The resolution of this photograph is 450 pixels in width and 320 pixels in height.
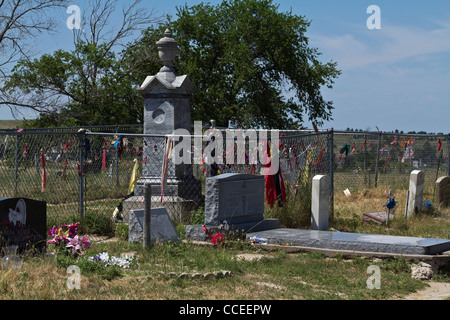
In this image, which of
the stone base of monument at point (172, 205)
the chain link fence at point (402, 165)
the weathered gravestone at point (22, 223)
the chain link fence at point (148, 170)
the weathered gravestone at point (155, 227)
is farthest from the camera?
the chain link fence at point (402, 165)

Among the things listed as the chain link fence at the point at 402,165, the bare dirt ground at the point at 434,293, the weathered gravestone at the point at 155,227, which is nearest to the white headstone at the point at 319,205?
the weathered gravestone at the point at 155,227

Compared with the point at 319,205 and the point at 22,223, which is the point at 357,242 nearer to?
the point at 319,205

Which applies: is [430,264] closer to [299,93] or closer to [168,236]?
[168,236]

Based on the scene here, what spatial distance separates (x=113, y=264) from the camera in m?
8.14

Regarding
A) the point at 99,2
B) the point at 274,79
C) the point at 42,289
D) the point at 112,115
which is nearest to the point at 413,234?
the point at 42,289

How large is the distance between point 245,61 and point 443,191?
1974 centimetres

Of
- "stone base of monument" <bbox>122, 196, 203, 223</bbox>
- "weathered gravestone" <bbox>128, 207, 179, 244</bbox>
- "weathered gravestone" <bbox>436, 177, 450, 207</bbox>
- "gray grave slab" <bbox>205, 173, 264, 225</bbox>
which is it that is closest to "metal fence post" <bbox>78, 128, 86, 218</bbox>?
"stone base of monument" <bbox>122, 196, 203, 223</bbox>

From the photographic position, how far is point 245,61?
113ft

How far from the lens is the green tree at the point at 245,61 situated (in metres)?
34.7

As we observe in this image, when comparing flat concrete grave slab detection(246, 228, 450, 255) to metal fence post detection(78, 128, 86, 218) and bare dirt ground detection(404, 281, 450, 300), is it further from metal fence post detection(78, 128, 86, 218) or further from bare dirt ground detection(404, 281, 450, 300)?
metal fence post detection(78, 128, 86, 218)

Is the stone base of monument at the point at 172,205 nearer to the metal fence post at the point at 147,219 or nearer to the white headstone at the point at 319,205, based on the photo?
the white headstone at the point at 319,205

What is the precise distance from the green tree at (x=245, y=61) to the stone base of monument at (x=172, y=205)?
21.2 m

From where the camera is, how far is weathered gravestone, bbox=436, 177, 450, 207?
53.1 ft

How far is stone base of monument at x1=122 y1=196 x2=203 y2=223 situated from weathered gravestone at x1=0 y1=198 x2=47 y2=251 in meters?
3.97
